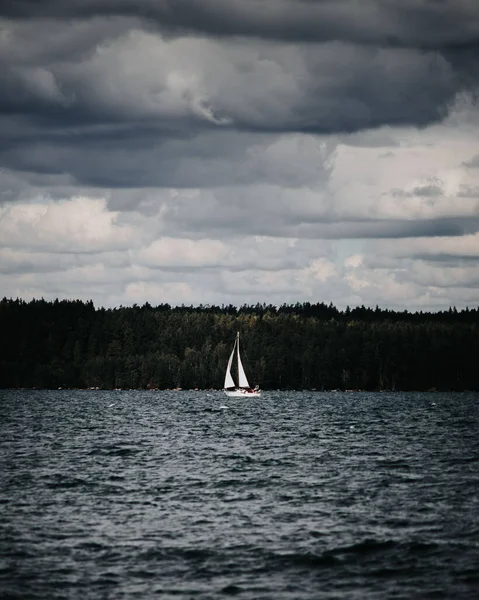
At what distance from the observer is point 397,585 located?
101ft

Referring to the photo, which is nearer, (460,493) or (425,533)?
(425,533)

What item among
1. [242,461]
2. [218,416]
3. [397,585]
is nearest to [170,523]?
[397,585]

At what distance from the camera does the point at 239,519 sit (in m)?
42.5

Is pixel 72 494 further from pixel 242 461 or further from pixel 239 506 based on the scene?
pixel 242 461

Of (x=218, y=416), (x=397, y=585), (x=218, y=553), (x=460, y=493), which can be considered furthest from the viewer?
(x=218, y=416)

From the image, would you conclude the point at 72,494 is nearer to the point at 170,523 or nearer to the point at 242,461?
the point at 170,523

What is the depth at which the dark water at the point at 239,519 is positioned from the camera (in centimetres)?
3128

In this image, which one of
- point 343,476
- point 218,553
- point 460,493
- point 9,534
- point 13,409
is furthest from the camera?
point 13,409

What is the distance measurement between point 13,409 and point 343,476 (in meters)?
105

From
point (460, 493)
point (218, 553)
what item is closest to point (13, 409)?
point (460, 493)

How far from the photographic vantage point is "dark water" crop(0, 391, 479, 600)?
31281 mm

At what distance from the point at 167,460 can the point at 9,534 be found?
96.4ft

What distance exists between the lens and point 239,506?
151 feet

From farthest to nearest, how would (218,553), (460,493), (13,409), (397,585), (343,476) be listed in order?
1. (13,409)
2. (343,476)
3. (460,493)
4. (218,553)
5. (397,585)
